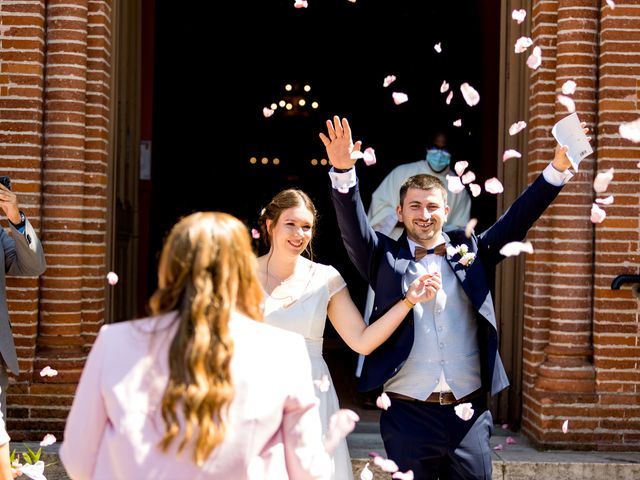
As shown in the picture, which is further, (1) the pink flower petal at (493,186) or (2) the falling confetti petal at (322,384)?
(1) the pink flower petal at (493,186)

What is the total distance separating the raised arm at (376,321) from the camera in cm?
380

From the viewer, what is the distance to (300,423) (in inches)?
96.1

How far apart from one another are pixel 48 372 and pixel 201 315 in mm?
3820

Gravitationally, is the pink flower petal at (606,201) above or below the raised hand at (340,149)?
below

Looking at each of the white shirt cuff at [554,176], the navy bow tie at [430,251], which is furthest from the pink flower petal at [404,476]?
the white shirt cuff at [554,176]

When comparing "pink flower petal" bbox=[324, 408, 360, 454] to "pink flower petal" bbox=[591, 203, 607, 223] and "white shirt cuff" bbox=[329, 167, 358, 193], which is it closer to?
"white shirt cuff" bbox=[329, 167, 358, 193]

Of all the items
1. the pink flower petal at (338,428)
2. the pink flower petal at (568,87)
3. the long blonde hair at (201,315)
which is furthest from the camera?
the pink flower petal at (568,87)

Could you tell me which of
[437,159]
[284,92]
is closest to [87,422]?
[437,159]

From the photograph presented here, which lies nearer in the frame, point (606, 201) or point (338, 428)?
point (338, 428)

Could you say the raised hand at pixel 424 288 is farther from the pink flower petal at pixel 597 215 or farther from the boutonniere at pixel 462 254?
the pink flower petal at pixel 597 215

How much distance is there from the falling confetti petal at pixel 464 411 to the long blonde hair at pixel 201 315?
6.16 ft

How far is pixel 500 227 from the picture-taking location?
4219 millimetres

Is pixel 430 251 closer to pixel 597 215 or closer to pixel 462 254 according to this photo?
pixel 462 254

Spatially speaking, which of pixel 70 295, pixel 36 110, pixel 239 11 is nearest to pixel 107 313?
pixel 70 295
